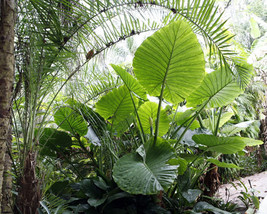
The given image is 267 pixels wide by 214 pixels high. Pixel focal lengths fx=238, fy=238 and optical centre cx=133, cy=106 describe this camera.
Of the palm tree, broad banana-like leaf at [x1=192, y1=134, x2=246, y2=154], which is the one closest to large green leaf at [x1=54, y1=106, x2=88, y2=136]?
the palm tree

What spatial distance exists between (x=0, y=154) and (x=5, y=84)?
1.15 ft

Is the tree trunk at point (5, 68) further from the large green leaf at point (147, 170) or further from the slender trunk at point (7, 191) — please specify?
the large green leaf at point (147, 170)

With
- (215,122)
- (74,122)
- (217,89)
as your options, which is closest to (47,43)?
(74,122)

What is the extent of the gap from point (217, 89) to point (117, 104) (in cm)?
99

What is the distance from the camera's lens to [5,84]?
1.21 metres

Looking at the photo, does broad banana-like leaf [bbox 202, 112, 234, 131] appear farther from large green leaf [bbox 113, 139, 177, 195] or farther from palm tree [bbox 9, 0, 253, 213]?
large green leaf [bbox 113, 139, 177, 195]

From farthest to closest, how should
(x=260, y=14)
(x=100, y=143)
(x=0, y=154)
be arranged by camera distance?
(x=260, y=14) → (x=100, y=143) → (x=0, y=154)

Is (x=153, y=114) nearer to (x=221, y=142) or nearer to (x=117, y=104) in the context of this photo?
(x=117, y=104)

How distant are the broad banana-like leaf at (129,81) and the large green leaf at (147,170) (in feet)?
2.18

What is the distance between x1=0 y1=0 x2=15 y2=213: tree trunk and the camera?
1.18m

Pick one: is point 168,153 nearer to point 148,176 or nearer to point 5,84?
point 148,176

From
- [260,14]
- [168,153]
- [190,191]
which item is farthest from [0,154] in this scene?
[260,14]

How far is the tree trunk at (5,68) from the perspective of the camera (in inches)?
46.5

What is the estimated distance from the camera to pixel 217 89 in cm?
231
